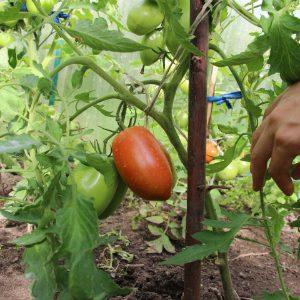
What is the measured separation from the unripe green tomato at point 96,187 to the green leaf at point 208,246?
19cm

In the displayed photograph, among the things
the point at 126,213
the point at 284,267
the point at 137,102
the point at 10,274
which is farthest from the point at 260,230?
the point at 137,102

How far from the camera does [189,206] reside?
0.84m

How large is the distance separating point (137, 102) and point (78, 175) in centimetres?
19

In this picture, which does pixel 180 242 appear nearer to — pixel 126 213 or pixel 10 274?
pixel 126 213

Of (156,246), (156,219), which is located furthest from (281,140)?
(156,219)

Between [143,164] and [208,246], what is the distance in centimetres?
18

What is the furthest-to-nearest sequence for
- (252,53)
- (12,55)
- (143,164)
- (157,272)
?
(157,272)
(12,55)
(143,164)
(252,53)

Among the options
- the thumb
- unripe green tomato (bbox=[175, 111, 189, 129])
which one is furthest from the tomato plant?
unripe green tomato (bbox=[175, 111, 189, 129])

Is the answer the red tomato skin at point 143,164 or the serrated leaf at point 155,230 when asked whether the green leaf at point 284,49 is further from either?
the serrated leaf at point 155,230

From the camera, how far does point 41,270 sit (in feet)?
2.32

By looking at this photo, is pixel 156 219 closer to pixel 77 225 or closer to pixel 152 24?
pixel 152 24

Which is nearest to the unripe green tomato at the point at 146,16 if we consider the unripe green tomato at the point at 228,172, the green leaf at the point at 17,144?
the green leaf at the point at 17,144

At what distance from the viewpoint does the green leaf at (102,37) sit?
651mm

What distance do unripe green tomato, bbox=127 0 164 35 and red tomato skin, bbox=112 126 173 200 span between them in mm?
225
